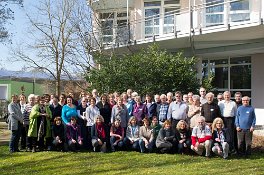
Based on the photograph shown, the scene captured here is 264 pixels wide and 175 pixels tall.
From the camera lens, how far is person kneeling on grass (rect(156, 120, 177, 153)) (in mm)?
11742

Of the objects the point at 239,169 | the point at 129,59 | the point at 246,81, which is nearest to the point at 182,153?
the point at 239,169

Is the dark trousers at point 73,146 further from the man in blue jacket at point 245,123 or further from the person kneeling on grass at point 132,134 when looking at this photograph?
the man in blue jacket at point 245,123

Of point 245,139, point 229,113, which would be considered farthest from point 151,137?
point 245,139

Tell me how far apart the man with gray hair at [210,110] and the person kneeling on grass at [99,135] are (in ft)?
9.71

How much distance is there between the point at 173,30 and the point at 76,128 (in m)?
10.1

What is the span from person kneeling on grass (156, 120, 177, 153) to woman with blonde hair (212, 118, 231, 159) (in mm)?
1162

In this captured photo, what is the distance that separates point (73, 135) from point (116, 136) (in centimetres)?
127

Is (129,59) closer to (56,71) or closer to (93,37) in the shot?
(93,37)

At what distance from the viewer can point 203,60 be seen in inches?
947

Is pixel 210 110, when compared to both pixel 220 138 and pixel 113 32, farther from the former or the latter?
pixel 113 32

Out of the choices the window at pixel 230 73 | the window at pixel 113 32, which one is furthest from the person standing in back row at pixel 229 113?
the window at pixel 113 32

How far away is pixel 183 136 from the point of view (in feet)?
38.3

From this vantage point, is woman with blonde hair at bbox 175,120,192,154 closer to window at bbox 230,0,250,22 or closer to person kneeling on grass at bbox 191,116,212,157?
person kneeling on grass at bbox 191,116,212,157


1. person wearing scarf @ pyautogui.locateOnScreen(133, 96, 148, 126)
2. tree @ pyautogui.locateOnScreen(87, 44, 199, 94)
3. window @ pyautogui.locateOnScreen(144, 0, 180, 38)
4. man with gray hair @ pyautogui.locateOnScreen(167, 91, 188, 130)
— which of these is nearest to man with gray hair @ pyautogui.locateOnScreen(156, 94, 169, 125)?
man with gray hair @ pyautogui.locateOnScreen(167, 91, 188, 130)
